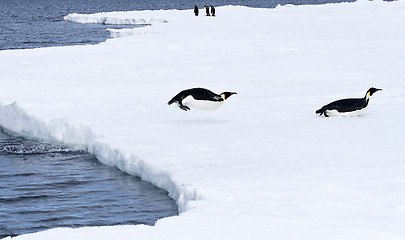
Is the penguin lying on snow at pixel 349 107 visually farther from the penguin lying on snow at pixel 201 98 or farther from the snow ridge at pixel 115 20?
the snow ridge at pixel 115 20

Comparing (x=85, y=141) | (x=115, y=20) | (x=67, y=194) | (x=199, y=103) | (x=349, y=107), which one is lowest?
(x=115, y=20)

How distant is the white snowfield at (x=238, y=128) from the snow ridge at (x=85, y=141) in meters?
0.03

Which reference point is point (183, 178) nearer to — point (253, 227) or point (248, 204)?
point (248, 204)

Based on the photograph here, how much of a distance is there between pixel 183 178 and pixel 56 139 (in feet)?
14.4

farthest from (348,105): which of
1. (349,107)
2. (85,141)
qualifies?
(85,141)

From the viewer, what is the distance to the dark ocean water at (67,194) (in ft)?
27.4

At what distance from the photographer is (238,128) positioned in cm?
1125

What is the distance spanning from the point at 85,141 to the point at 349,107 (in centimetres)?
451

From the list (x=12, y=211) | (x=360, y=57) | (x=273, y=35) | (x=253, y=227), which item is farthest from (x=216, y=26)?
(x=253, y=227)

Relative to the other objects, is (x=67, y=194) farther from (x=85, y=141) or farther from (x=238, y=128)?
(x=238, y=128)

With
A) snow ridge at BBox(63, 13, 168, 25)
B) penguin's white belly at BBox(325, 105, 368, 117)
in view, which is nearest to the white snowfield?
penguin's white belly at BBox(325, 105, 368, 117)

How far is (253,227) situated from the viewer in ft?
21.2

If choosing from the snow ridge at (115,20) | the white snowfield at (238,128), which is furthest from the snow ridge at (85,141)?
the snow ridge at (115,20)

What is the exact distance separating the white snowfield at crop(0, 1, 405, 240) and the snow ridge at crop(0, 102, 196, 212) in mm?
25
